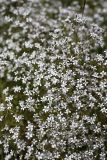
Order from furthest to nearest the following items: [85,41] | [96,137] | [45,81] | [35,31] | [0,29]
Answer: [0,29] → [35,31] → [85,41] → [45,81] → [96,137]

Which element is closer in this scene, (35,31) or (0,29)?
(35,31)

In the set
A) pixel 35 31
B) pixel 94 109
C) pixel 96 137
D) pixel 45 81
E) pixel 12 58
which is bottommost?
pixel 96 137

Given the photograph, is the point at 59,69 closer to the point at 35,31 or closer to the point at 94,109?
the point at 94,109

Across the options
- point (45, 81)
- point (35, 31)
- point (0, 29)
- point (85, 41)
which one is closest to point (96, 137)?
point (45, 81)

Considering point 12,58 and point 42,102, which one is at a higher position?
point 12,58

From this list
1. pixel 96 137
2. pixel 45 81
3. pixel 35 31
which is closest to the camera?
pixel 96 137

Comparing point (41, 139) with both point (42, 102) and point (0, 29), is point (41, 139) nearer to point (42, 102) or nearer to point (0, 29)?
point (42, 102)
